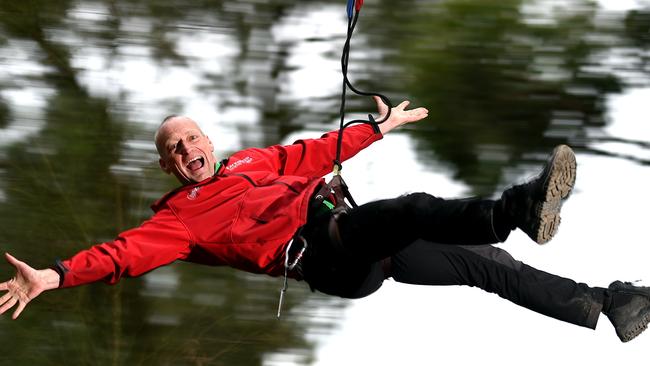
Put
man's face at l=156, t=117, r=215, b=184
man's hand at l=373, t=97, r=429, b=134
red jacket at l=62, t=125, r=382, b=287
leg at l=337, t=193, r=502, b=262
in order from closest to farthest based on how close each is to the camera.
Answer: leg at l=337, t=193, r=502, b=262 → red jacket at l=62, t=125, r=382, b=287 → man's face at l=156, t=117, r=215, b=184 → man's hand at l=373, t=97, r=429, b=134

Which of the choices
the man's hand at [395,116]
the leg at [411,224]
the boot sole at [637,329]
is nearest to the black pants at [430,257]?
the leg at [411,224]

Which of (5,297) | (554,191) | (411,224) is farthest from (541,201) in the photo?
(5,297)

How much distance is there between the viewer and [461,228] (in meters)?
3.61

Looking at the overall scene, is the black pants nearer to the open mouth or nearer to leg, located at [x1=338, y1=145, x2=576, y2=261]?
leg, located at [x1=338, y1=145, x2=576, y2=261]

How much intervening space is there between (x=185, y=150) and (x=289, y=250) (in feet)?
1.87

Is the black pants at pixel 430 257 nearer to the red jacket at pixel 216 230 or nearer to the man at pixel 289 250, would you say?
the man at pixel 289 250

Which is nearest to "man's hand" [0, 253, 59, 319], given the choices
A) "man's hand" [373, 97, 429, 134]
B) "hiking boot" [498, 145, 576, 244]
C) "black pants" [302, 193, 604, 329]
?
"black pants" [302, 193, 604, 329]

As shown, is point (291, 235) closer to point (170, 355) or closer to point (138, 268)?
point (138, 268)

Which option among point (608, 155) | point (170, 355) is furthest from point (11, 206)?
point (608, 155)

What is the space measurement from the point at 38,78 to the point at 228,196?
18.1 ft

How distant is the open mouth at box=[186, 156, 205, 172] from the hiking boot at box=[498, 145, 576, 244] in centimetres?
129

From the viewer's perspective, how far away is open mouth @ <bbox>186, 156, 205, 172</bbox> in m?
4.34

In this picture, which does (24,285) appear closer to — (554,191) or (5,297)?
(5,297)

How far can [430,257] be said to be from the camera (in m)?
4.32
